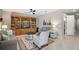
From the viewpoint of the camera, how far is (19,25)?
2.70 m

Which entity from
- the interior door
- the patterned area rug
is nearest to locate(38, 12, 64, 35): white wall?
the interior door

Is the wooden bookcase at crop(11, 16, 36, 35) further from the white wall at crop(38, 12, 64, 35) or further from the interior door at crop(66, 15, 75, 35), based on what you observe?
the interior door at crop(66, 15, 75, 35)

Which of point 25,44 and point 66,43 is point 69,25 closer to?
point 66,43

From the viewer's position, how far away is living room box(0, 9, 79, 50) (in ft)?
8.57

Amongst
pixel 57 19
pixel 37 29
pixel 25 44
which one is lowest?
pixel 25 44

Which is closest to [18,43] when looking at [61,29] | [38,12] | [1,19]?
[1,19]

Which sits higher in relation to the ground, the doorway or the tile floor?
the doorway

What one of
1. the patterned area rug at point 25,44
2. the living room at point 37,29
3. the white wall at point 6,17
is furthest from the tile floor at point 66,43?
the white wall at point 6,17

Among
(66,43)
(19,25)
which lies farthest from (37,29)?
(66,43)

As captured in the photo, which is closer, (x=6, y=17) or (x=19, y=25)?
(x=6, y=17)

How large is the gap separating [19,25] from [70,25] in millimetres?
1069

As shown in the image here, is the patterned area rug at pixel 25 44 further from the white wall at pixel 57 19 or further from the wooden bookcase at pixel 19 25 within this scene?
the white wall at pixel 57 19

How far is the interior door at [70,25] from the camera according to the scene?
2.63 meters
